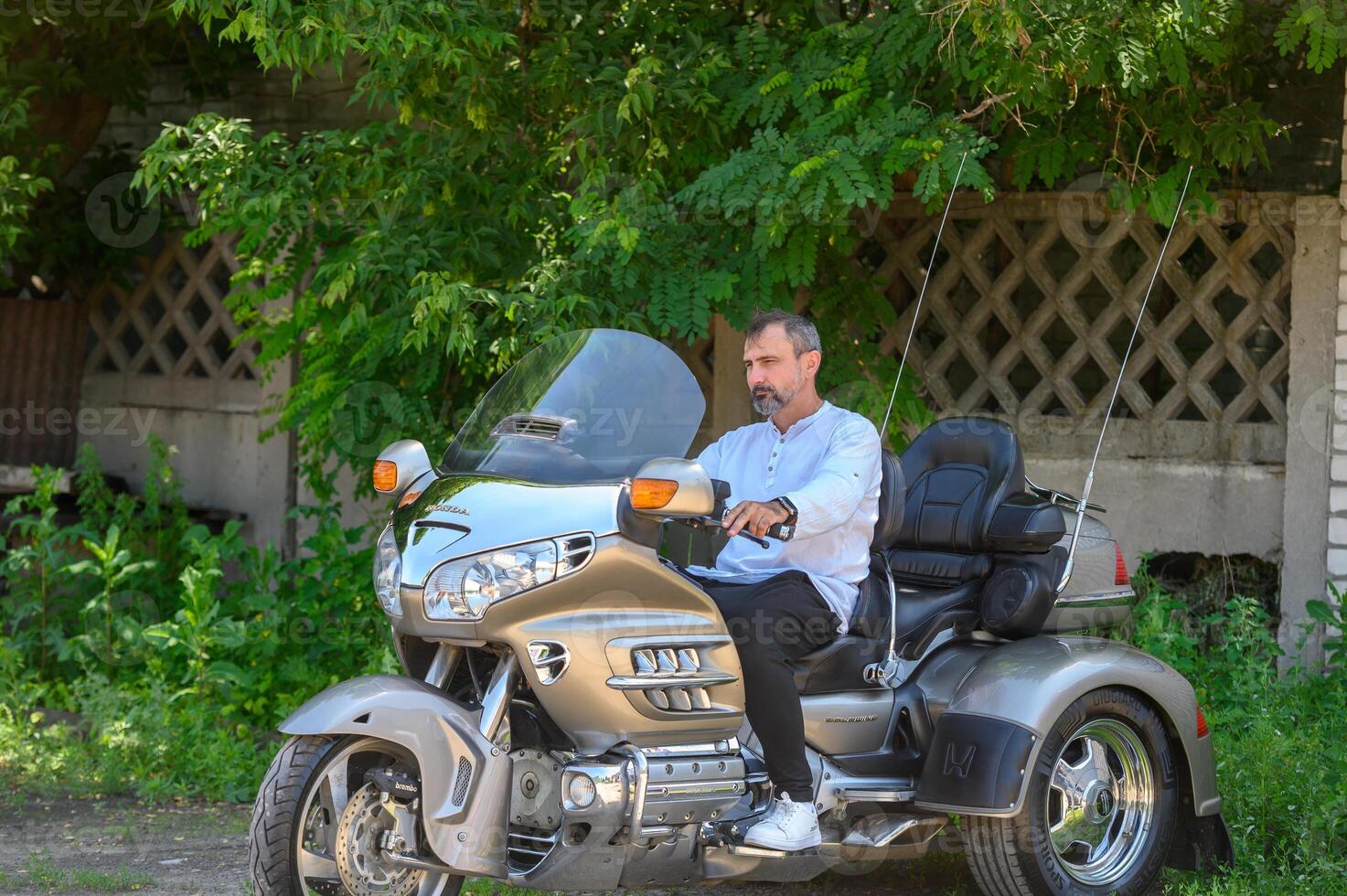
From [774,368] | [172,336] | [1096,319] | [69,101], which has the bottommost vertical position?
[774,368]

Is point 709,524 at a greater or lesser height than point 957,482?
lesser

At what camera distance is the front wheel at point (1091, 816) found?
4.37m

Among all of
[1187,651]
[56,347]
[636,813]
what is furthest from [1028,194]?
[56,347]

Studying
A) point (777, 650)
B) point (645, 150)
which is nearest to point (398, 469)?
point (777, 650)

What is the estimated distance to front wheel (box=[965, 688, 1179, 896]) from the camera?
4371 mm

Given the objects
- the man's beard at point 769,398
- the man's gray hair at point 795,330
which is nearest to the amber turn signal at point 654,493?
Result: the man's beard at point 769,398

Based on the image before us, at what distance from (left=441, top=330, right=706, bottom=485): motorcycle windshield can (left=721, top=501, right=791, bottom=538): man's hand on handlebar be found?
0.27m

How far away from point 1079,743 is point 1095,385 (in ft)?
14.5

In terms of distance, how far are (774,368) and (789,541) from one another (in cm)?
50

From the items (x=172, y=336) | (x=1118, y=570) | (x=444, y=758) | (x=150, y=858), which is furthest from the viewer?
(x=172, y=336)

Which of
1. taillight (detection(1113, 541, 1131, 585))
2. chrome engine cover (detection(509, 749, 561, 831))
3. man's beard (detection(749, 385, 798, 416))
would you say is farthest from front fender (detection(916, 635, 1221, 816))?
chrome engine cover (detection(509, 749, 561, 831))

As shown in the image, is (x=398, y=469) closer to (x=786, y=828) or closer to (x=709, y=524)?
(x=709, y=524)

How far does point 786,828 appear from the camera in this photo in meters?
3.94

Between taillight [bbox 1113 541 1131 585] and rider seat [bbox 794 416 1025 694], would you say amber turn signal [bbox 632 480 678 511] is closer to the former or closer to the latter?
rider seat [bbox 794 416 1025 694]
